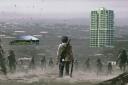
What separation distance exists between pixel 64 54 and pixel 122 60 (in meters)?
1.91

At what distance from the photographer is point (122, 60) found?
39.2ft

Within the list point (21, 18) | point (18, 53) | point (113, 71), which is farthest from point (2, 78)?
point (113, 71)

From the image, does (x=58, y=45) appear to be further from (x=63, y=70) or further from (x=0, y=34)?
(x=0, y=34)

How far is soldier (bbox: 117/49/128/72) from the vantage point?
11.8 m

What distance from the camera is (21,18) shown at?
12375 millimetres

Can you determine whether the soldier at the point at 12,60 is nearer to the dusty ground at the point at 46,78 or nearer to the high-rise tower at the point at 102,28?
the dusty ground at the point at 46,78

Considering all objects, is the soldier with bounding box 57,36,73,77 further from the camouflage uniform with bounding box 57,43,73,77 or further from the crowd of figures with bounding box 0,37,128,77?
the crowd of figures with bounding box 0,37,128,77

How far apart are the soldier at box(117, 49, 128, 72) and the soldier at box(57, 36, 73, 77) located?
1.53m

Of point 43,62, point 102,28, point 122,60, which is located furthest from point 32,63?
point 122,60

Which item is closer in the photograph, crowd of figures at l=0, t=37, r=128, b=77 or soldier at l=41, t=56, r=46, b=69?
crowd of figures at l=0, t=37, r=128, b=77

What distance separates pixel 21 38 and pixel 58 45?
44.9 inches

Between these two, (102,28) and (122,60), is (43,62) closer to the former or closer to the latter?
(102,28)

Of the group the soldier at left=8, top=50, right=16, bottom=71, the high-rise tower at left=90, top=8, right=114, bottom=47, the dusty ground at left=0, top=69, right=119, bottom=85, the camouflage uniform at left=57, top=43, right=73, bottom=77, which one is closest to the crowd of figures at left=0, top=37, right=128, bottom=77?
the soldier at left=8, top=50, right=16, bottom=71

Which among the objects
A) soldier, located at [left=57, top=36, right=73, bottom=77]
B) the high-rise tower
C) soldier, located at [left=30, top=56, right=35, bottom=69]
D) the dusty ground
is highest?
the high-rise tower
